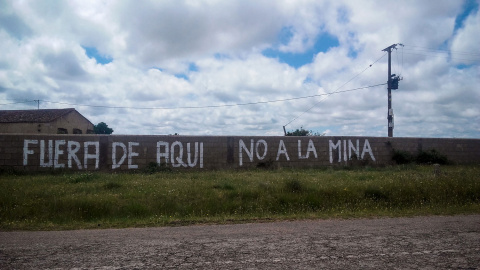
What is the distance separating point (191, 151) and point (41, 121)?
65.4ft

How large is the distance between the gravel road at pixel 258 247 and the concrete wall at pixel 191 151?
10302 millimetres

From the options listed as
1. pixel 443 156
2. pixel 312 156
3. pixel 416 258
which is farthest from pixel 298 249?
pixel 443 156

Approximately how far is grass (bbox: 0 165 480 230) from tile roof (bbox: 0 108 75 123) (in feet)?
71.6

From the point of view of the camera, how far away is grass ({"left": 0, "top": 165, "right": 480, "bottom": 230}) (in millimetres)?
8391

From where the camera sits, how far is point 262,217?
27.4 ft

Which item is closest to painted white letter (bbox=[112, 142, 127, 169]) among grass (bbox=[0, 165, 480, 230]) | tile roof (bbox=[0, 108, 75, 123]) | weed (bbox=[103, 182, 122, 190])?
grass (bbox=[0, 165, 480, 230])

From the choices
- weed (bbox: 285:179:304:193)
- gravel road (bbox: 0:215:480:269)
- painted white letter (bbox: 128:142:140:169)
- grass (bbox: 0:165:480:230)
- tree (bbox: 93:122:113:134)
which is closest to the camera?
gravel road (bbox: 0:215:480:269)

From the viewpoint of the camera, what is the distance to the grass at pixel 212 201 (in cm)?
839

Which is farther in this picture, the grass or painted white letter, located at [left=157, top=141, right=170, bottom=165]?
painted white letter, located at [left=157, top=141, right=170, bottom=165]

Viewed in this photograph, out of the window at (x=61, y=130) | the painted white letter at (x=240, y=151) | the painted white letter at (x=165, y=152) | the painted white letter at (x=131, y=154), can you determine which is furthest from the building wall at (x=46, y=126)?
the painted white letter at (x=240, y=151)

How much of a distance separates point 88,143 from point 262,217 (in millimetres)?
11606

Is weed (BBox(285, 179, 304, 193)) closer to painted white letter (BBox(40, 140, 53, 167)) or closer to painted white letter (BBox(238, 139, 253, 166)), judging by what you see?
painted white letter (BBox(238, 139, 253, 166))

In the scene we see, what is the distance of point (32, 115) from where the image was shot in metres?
32.8

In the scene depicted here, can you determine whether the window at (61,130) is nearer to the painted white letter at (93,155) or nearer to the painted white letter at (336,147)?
the painted white letter at (93,155)
